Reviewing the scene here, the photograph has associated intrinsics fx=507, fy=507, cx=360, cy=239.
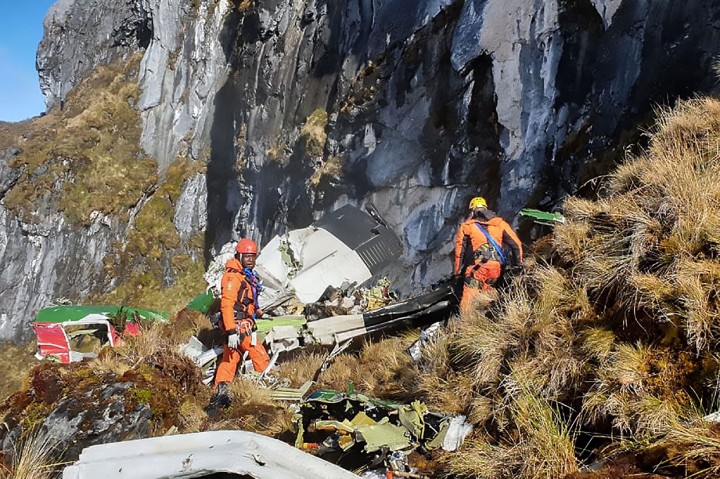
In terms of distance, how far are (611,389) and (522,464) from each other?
2.28 ft

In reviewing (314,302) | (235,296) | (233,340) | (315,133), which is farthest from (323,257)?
(315,133)

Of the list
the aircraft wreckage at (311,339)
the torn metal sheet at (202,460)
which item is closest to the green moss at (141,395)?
the aircraft wreckage at (311,339)

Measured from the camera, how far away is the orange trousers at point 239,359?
6.39 m

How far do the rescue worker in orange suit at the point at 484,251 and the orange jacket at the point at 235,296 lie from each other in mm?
2735

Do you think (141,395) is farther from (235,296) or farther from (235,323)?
(235,296)

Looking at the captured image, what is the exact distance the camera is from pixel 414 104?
1166 cm

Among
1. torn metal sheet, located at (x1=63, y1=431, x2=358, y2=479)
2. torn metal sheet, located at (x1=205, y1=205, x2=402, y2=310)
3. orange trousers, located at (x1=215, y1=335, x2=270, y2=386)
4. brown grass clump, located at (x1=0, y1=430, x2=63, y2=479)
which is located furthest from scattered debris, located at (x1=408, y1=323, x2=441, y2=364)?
brown grass clump, located at (x1=0, y1=430, x2=63, y2=479)

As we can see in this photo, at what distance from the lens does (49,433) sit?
13.5 ft

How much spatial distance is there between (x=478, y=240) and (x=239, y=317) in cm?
316

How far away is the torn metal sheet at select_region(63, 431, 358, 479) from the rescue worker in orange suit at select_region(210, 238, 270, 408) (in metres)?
3.41

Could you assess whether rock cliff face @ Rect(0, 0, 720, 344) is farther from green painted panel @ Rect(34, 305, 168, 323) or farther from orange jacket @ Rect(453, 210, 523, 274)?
green painted panel @ Rect(34, 305, 168, 323)

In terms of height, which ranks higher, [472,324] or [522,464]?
[472,324]

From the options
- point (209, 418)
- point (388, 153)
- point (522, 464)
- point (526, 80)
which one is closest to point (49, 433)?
point (209, 418)

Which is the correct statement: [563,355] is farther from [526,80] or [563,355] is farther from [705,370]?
[526,80]
